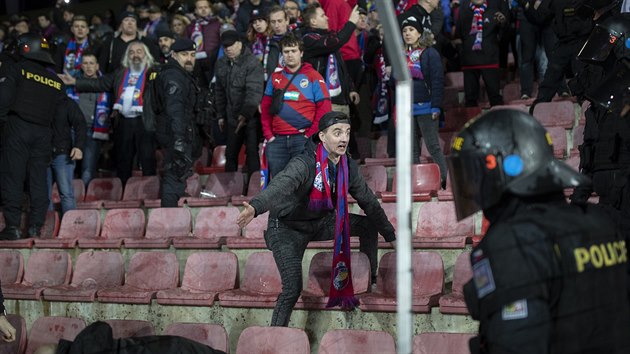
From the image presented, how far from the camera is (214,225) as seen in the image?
6895 millimetres

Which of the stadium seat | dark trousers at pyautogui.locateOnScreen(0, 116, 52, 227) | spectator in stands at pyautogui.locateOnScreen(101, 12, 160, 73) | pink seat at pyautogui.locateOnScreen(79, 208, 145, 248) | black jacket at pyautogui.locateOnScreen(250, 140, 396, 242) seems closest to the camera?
black jacket at pyautogui.locateOnScreen(250, 140, 396, 242)

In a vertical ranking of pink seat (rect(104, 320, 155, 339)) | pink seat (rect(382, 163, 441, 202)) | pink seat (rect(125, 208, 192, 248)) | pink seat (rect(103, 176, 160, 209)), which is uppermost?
pink seat (rect(103, 176, 160, 209))

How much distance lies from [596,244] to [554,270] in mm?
187

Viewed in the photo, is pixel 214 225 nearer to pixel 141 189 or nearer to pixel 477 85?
pixel 141 189

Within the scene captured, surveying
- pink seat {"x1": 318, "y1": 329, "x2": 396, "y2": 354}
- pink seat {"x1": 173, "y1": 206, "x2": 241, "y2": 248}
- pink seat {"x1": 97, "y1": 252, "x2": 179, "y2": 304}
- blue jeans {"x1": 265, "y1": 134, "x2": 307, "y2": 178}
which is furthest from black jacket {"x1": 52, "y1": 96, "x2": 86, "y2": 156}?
pink seat {"x1": 318, "y1": 329, "x2": 396, "y2": 354}

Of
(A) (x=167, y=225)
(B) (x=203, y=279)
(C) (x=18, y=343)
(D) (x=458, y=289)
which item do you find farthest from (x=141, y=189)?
(D) (x=458, y=289)

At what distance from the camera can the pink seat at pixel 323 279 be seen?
5324 mm

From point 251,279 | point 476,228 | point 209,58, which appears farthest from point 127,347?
point 209,58

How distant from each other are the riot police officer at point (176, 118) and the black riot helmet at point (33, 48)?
108 centimetres

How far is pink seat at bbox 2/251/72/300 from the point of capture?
666cm

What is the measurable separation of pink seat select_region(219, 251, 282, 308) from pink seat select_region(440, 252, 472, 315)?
1.19 m

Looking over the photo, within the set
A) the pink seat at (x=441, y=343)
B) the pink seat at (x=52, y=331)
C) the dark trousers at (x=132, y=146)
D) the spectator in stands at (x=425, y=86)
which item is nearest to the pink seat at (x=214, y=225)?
the pink seat at (x=52, y=331)

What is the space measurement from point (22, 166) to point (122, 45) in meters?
2.65

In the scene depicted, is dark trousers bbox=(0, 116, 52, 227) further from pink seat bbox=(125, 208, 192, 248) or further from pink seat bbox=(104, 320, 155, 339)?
pink seat bbox=(104, 320, 155, 339)
